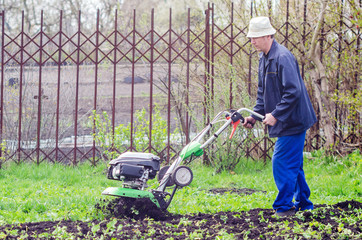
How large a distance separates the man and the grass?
2.13ft

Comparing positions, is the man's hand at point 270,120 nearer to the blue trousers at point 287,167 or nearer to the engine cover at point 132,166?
the blue trousers at point 287,167

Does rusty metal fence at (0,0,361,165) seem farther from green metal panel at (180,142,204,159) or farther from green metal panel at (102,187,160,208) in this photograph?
green metal panel at (102,187,160,208)

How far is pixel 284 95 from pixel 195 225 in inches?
56.4

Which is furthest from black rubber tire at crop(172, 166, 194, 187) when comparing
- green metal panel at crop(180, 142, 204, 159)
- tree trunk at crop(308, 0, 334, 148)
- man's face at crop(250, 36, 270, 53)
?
tree trunk at crop(308, 0, 334, 148)

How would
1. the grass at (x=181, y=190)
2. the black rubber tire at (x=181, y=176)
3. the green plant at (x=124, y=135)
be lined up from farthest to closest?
the green plant at (x=124, y=135) → the grass at (x=181, y=190) → the black rubber tire at (x=181, y=176)

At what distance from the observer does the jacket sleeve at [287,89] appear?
440 cm

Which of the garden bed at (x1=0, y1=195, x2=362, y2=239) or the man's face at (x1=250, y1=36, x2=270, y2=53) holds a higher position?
the man's face at (x1=250, y1=36, x2=270, y2=53)

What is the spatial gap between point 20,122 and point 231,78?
11.1 ft

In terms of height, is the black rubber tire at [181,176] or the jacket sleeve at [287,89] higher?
the jacket sleeve at [287,89]

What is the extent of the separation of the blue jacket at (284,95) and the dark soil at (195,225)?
0.82m

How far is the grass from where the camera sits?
16.0 feet

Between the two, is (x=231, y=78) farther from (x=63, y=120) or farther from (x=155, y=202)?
(x=155, y=202)

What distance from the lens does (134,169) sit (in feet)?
13.9

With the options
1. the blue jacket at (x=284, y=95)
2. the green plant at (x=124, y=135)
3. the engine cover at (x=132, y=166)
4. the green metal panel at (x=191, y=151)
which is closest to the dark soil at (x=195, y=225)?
the engine cover at (x=132, y=166)
